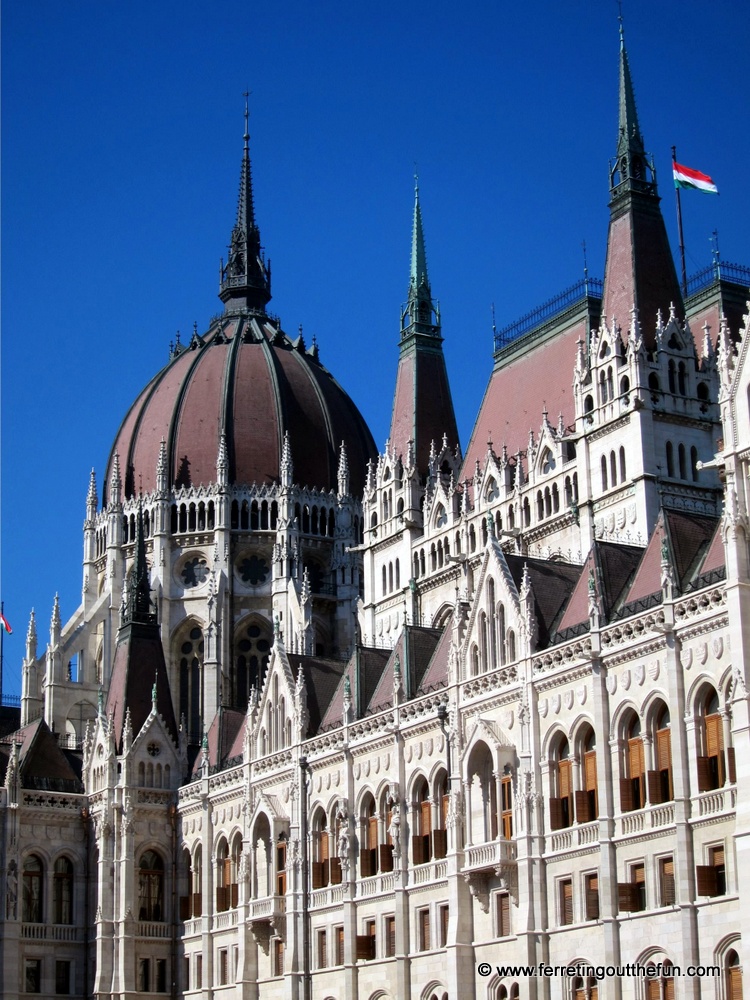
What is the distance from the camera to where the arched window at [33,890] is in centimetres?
8338

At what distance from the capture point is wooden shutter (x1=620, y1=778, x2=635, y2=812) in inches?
2151

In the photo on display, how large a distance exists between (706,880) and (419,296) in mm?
51964

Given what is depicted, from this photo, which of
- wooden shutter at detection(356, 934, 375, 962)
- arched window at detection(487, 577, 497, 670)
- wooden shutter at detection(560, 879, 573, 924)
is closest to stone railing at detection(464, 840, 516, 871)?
wooden shutter at detection(560, 879, 573, 924)

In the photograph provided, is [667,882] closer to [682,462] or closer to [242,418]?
[682,462]

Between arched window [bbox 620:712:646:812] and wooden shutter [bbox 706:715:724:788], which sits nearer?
wooden shutter [bbox 706:715:724:788]

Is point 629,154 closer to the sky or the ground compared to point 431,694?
closer to the sky

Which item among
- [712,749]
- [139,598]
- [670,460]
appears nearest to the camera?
[712,749]

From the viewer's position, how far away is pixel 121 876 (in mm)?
82188

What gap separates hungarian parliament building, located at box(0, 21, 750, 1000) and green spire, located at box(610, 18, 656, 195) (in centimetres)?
16

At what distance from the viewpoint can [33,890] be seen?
83.9 metres

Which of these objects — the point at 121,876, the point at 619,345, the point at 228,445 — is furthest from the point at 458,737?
the point at 228,445

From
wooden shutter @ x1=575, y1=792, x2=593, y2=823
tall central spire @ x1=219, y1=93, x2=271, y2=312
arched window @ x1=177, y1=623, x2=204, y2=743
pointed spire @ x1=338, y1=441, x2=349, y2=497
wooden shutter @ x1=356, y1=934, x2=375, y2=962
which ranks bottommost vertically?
wooden shutter @ x1=356, y1=934, x2=375, y2=962

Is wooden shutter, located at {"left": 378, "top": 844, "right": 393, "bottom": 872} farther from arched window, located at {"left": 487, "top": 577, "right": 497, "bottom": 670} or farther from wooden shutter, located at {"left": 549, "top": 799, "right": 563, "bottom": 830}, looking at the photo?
wooden shutter, located at {"left": 549, "top": 799, "right": 563, "bottom": 830}

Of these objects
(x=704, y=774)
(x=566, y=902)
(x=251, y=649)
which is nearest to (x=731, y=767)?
(x=704, y=774)
